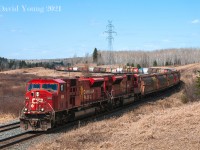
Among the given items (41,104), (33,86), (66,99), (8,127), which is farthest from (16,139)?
(66,99)

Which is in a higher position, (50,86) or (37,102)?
(50,86)

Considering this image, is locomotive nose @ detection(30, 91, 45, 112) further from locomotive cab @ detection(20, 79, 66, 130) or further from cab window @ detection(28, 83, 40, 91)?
cab window @ detection(28, 83, 40, 91)

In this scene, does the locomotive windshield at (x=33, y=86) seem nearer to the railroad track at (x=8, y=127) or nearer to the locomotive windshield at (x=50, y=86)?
the locomotive windshield at (x=50, y=86)

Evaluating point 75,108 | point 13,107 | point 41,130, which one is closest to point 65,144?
point 41,130

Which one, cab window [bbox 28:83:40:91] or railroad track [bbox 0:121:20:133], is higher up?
cab window [bbox 28:83:40:91]

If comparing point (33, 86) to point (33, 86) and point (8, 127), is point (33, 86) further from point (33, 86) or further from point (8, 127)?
point (8, 127)

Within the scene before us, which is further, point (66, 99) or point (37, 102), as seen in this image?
point (66, 99)

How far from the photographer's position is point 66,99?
20.2 m

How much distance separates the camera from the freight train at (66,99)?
18.5 metres

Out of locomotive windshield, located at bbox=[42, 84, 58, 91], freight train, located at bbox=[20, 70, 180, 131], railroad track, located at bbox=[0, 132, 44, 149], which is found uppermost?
locomotive windshield, located at bbox=[42, 84, 58, 91]

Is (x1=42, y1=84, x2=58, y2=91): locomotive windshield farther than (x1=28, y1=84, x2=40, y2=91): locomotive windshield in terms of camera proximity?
No

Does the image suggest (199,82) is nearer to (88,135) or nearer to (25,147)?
(88,135)

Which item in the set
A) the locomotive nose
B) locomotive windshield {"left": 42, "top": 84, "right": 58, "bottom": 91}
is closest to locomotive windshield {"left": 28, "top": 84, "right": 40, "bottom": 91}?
locomotive windshield {"left": 42, "top": 84, "right": 58, "bottom": 91}

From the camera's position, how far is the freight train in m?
18.5
